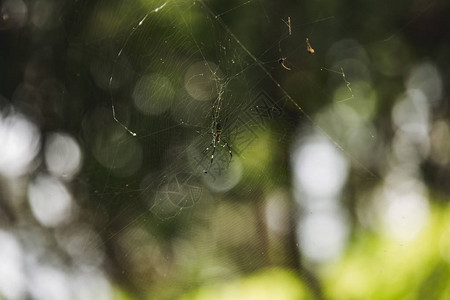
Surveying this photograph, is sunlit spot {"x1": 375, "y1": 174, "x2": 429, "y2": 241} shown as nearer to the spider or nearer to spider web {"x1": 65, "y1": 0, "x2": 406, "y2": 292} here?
spider web {"x1": 65, "y1": 0, "x2": 406, "y2": 292}

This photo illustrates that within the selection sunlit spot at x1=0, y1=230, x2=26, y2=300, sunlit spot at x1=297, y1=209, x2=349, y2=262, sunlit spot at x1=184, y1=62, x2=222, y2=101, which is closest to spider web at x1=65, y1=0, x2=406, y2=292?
sunlit spot at x1=184, y1=62, x2=222, y2=101

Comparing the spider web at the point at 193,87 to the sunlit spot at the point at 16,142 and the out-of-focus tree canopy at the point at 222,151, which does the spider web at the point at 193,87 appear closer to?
the out-of-focus tree canopy at the point at 222,151

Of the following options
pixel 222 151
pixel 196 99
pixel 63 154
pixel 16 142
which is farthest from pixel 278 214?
pixel 16 142

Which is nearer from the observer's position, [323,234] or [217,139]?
[217,139]

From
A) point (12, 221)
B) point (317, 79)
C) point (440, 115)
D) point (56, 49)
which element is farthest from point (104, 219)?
point (440, 115)

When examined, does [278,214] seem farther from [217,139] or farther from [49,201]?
[49,201]

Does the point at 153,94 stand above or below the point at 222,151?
above
